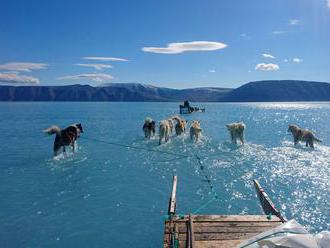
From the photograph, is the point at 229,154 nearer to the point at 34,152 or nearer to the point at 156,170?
the point at 156,170

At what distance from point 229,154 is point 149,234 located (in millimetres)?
13299

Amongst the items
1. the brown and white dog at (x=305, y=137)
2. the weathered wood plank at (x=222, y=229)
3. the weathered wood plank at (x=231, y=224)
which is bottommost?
the weathered wood plank at (x=222, y=229)

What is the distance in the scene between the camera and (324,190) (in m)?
14.9

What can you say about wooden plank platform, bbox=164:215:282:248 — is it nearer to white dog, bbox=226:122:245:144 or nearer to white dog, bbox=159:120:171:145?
white dog, bbox=226:122:245:144

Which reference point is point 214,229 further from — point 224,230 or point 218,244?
point 218,244

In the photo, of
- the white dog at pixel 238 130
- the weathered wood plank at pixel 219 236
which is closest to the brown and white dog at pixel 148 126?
the white dog at pixel 238 130

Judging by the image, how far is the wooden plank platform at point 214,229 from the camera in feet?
29.2

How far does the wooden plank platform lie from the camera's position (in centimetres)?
891

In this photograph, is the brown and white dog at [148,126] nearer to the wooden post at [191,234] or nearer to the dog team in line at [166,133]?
the dog team in line at [166,133]

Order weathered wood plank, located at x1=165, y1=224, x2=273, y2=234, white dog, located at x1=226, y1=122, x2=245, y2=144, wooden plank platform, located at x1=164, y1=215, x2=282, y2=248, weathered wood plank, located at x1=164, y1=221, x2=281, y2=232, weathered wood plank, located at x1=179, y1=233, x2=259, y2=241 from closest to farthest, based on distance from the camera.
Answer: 1. wooden plank platform, located at x1=164, y1=215, x2=282, y2=248
2. weathered wood plank, located at x1=179, y1=233, x2=259, y2=241
3. weathered wood plank, located at x1=165, y1=224, x2=273, y2=234
4. weathered wood plank, located at x1=164, y1=221, x2=281, y2=232
5. white dog, located at x1=226, y1=122, x2=245, y2=144

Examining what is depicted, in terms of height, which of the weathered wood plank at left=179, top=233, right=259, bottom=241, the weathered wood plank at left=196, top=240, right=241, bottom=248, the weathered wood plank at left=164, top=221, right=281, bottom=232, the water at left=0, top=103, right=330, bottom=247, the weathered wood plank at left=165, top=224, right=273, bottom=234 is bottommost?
the water at left=0, top=103, right=330, bottom=247

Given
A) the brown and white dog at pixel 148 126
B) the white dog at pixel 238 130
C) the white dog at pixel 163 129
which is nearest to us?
the white dog at pixel 238 130

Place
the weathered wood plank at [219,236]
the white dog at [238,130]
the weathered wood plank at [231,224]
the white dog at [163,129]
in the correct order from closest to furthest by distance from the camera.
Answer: the weathered wood plank at [219,236] → the weathered wood plank at [231,224] → the white dog at [238,130] → the white dog at [163,129]

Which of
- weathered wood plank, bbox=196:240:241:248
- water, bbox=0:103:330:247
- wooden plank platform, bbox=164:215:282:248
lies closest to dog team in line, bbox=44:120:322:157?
water, bbox=0:103:330:247
